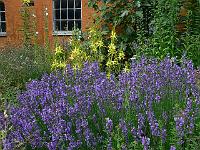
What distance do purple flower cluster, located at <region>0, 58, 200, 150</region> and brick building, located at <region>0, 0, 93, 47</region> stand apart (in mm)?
6498

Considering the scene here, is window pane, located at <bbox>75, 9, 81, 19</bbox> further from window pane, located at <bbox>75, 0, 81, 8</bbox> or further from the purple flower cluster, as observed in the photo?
the purple flower cluster

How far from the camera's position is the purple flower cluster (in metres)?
3.38

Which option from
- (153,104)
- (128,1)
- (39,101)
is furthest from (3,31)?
(153,104)

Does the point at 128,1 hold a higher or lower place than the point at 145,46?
higher

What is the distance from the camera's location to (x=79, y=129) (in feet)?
11.5

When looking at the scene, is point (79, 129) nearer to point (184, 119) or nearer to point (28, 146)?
point (28, 146)

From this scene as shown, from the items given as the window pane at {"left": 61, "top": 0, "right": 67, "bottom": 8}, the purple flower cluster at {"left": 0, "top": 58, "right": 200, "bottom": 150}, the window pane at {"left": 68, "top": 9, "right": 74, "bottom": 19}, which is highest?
the window pane at {"left": 61, "top": 0, "right": 67, "bottom": 8}

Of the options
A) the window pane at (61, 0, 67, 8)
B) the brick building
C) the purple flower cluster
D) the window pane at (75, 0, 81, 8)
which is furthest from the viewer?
the window pane at (61, 0, 67, 8)

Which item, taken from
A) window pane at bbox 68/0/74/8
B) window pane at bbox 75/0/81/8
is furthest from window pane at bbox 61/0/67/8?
window pane at bbox 75/0/81/8

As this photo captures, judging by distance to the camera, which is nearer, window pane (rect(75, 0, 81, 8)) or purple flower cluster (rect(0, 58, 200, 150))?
purple flower cluster (rect(0, 58, 200, 150))

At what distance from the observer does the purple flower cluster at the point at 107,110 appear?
3381 millimetres

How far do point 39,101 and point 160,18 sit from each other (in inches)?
149

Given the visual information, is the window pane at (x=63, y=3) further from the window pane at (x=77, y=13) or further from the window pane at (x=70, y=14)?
the window pane at (x=77, y=13)

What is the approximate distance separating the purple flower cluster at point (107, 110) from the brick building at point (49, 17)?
6498 millimetres
